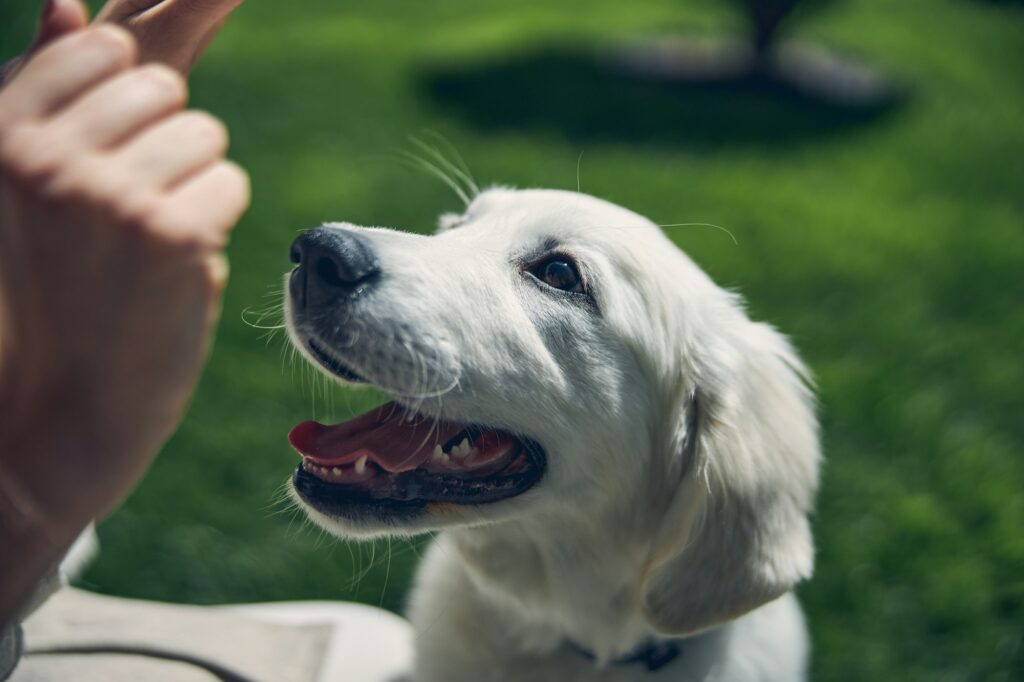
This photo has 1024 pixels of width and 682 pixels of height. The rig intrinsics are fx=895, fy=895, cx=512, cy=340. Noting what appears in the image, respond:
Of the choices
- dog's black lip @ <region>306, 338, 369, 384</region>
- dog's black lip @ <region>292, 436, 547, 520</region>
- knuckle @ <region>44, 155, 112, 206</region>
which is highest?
knuckle @ <region>44, 155, 112, 206</region>

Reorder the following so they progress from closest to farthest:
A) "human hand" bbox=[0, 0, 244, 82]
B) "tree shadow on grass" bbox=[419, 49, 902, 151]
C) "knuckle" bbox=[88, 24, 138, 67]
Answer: "knuckle" bbox=[88, 24, 138, 67], "human hand" bbox=[0, 0, 244, 82], "tree shadow on grass" bbox=[419, 49, 902, 151]

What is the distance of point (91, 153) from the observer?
881 millimetres

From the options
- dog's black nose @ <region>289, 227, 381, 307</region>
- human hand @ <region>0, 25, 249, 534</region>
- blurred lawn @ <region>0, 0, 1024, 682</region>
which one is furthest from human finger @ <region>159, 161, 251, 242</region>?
blurred lawn @ <region>0, 0, 1024, 682</region>

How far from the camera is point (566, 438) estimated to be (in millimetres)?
1782

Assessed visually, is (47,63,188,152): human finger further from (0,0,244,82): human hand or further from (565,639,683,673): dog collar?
(565,639,683,673): dog collar

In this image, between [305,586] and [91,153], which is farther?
[305,586]

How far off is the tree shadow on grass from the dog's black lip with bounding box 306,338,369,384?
460 centimetres

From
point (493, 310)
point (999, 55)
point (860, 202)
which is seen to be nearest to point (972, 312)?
point (860, 202)

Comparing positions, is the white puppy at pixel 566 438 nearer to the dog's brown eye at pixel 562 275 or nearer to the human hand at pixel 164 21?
the dog's brown eye at pixel 562 275

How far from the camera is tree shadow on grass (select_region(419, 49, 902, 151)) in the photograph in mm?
6219

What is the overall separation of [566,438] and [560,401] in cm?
7

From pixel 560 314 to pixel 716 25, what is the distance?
7721 millimetres

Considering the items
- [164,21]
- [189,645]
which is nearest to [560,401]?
[189,645]

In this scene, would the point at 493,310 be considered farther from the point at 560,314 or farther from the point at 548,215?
the point at 548,215
